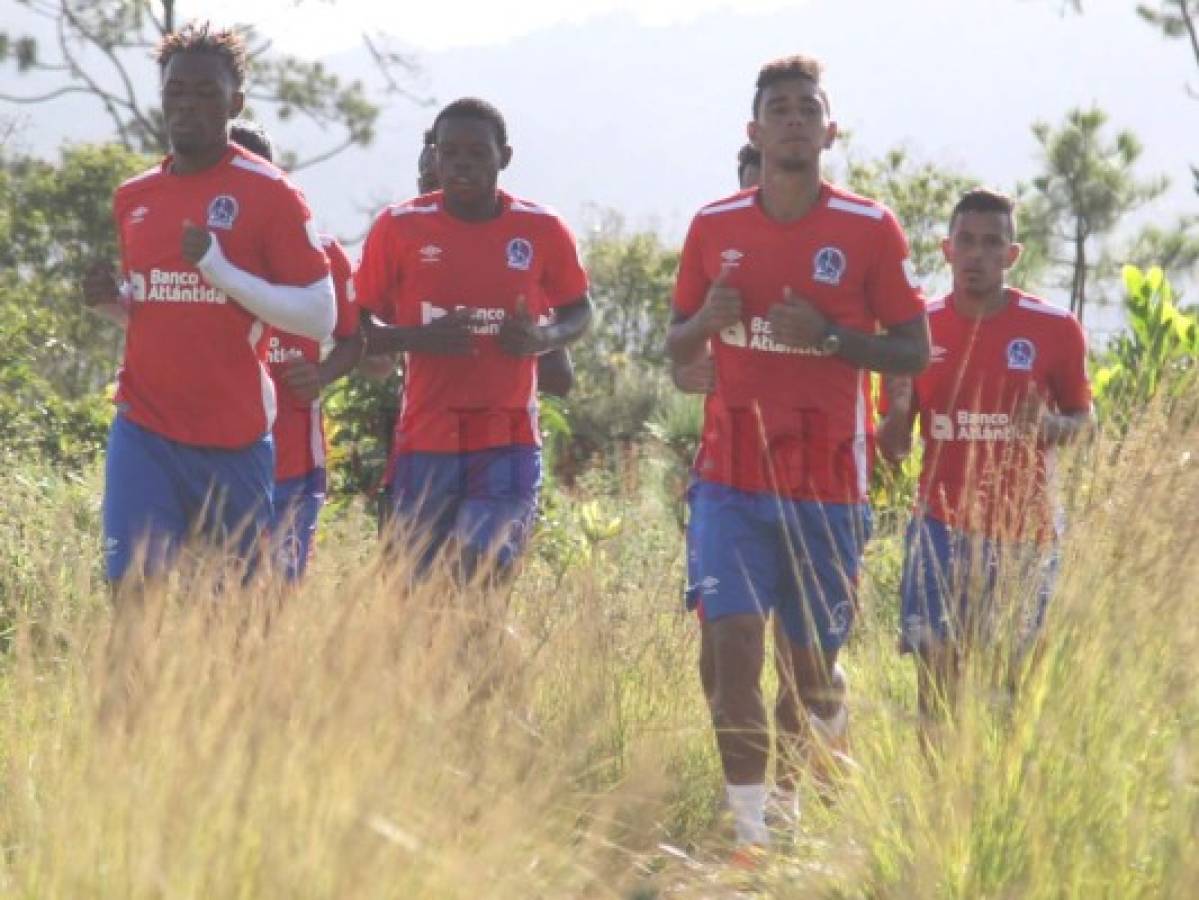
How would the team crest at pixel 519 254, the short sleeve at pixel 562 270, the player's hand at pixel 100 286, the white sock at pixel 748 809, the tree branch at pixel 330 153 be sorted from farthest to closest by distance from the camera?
1. the tree branch at pixel 330 153
2. the short sleeve at pixel 562 270
3. the team crest at pixel 519 254
4. the player's hand at pixel 100 286
5. the white sock at pixel 748 809

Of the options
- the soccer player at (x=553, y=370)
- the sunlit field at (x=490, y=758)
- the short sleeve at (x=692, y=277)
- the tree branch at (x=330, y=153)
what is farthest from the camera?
the tree branch at (x=330, y=153)

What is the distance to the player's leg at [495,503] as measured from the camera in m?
7.71

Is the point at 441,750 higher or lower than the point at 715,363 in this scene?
lower

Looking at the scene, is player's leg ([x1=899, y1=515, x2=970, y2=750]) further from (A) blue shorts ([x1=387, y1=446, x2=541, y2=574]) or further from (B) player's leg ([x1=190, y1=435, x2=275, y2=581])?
(B) player's leg ([x1=190, y1=435, x2=275, y2=581])

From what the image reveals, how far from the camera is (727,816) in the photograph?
6.02 meters

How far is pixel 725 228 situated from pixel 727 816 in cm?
177

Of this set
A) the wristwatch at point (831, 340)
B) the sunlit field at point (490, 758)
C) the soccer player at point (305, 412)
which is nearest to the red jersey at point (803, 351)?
the wristwatch at point (831, 340)

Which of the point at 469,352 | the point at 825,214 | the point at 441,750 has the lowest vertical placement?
the point at 441,750

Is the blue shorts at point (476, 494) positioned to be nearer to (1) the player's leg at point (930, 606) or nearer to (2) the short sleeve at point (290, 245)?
(2) the short sleeve at point (290, 245)

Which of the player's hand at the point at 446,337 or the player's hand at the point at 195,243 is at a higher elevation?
the player's hand at the point at 195,243

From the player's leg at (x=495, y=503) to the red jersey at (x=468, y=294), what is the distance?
5 cm

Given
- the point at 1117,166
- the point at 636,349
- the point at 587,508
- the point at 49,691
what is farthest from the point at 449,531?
the point at 1117,166

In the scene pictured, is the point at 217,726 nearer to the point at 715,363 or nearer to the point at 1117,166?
the point at 715,363

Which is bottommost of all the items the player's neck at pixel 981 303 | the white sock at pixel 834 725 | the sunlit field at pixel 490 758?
the white sock at pixel 834 725
